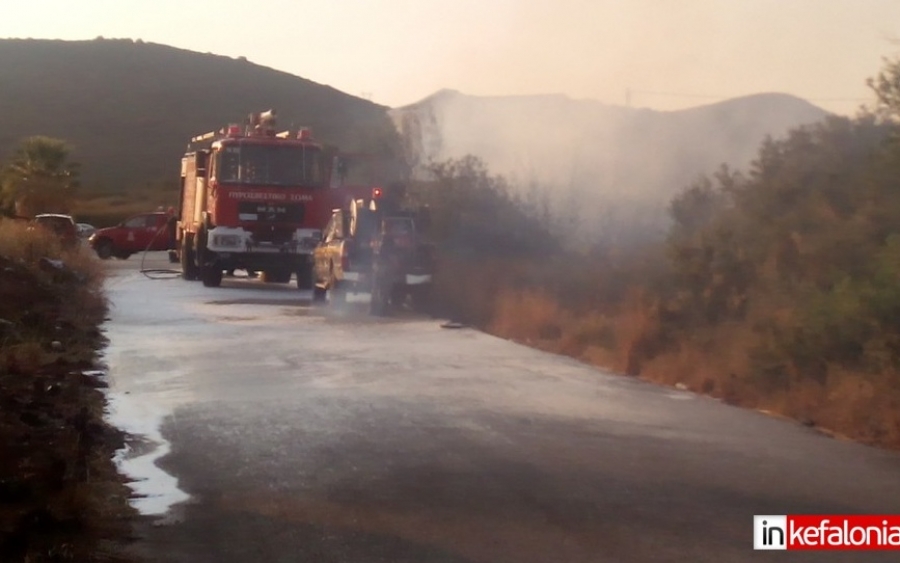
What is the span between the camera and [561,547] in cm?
818

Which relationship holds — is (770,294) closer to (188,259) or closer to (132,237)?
(188,259)

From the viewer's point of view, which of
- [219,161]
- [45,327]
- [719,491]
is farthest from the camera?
[219,161]

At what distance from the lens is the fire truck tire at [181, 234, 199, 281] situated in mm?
36656

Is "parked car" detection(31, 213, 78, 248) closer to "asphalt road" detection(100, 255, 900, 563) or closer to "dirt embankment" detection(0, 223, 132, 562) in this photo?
"dirt embankment" detection(0, 223, 132, 562)

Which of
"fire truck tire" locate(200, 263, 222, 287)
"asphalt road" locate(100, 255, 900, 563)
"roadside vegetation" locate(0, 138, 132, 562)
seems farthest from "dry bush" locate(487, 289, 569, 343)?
"fire truck tire" locate(200, 263, 222, 287)

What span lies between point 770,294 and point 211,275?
63.3 ft

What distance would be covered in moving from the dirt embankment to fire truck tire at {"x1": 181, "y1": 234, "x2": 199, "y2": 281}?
1433 centimetres

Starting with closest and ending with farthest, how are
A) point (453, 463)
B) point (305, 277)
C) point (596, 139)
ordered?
point (453, 463), point (305, 277), point (596, 139)

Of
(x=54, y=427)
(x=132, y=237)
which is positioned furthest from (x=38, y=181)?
(x=54, y=427)

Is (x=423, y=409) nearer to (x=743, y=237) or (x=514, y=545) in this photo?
(x=514, y=545)

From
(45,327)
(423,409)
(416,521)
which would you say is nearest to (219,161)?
(45,327)

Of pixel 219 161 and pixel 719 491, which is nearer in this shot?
pixel 719 491

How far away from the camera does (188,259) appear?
1457 inches

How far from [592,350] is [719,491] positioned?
9.90 meters
